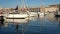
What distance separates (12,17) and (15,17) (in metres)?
0.66

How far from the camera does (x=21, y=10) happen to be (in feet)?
83.8

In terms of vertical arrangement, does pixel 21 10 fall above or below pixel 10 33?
above

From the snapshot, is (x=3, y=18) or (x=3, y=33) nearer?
(x=3, y=33)

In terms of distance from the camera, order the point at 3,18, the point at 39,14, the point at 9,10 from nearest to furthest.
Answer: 1. the point at 3,18
2. the point at 9,10
3. the point at 39,14

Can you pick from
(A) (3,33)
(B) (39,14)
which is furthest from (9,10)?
(A) (3,33)

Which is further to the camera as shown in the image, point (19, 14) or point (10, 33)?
point (19, 14)

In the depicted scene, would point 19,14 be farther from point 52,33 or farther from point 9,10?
point 52,33

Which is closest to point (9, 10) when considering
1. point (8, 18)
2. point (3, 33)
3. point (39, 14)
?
point (8, 18)

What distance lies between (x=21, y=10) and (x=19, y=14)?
755 mm

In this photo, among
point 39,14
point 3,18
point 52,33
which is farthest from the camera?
point 39,14

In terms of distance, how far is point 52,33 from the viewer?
13.3 metres

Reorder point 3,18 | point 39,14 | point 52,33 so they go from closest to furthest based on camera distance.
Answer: point 52,33 < point 3,18 < point 39,14

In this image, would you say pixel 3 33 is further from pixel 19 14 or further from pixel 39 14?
pixel 39 14

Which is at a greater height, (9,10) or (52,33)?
(9,10)
